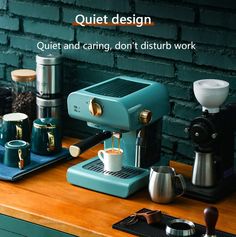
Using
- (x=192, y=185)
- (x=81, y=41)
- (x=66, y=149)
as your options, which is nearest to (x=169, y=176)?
(x=192, y=185)

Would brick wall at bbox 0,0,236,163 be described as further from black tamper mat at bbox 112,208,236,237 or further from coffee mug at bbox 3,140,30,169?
black tamper mat at bbox 112,208,236,237

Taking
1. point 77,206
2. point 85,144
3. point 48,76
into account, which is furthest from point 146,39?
point 77,206

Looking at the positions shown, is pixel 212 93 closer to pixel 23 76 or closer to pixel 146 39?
pixel 146 39

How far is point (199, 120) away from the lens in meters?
3.14

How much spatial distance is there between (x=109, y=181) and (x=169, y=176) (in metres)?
0.24

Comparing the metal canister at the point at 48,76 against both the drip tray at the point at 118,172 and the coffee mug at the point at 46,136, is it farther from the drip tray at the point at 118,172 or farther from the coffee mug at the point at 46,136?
the drip tray at the point at 118,172

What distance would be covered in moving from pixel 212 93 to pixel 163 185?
393mm

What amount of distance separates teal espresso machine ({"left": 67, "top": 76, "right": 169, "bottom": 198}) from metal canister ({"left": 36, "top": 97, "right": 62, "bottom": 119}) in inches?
16.7

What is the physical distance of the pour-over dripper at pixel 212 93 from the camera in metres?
3.09

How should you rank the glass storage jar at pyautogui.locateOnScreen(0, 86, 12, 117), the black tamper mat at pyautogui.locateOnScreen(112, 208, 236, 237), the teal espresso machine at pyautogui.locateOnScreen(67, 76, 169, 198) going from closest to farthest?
the black tamper mat at pyautogui.locateOnScreen(112, 208, 236, 237) → the teal espresso machine at pyautogui.locateOnScreen(67, 76, 169, 198) → the glass storage jar at pyautogui.locateOnScreen(0, 86, 12, 117)

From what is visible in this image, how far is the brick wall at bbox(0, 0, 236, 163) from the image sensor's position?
340cm

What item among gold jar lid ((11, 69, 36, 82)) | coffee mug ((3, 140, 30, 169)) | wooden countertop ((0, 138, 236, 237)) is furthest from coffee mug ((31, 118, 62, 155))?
gold jar lid ((11, 69, 36, 82))

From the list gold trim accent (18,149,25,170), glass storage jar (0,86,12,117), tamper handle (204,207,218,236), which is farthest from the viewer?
glass storage jar (0,86,12,117)

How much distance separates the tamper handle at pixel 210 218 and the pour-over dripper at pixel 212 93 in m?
0.50
